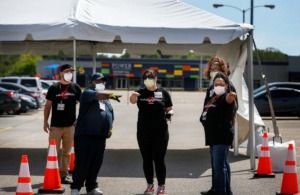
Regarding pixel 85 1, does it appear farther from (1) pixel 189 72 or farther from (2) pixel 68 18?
(1) pixel 189 72

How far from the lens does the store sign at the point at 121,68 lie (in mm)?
100125

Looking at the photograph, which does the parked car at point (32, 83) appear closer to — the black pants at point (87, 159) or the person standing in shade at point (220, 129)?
the black pants at point (87, 159)

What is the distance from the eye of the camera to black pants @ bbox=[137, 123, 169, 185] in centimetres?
960

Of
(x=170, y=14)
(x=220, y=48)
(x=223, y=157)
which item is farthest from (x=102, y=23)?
(x=223, y=157)

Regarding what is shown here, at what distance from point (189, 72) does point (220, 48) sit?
92.6 meters

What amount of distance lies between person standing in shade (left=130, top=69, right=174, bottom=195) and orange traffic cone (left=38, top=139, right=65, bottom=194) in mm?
1239

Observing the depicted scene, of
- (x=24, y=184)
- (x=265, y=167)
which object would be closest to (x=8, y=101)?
(x=265, y=167)

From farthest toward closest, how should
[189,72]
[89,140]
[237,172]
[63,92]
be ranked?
1. [189,72]
2. [237,172]
3. [63,92]
4. [89,140]

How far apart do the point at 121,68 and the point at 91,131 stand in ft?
317

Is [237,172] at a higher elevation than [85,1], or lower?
lower

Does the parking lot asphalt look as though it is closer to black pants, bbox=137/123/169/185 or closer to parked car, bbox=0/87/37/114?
black pants, bbox=137/123/169/185

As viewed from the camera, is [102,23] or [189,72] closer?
[102,23]

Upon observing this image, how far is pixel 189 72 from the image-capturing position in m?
108

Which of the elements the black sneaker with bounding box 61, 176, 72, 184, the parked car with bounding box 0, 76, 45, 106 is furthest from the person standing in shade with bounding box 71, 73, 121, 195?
the parked car with bounding box 0, 76, 45, 106
